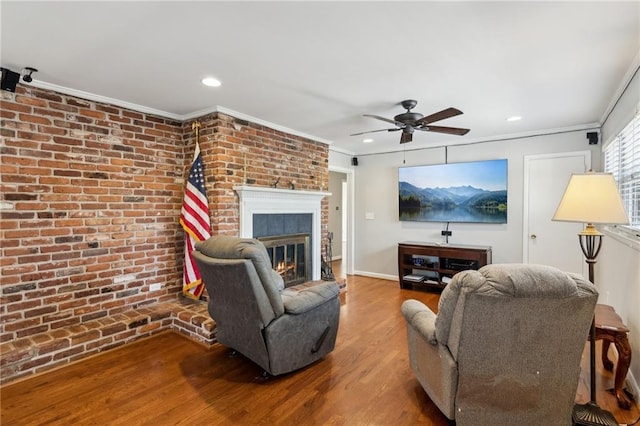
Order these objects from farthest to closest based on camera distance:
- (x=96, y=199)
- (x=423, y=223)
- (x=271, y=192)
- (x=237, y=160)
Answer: (x=423, y=223)
(x=271, y=192)
(x=237, y=160)
(x=96, y=199)

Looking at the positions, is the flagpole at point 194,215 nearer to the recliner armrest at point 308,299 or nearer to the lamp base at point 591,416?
the recliner armrest at point 308,299

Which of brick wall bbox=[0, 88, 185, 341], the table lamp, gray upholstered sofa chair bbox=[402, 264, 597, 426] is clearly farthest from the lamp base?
brick wall bbox=[0, 88, 185, 341]

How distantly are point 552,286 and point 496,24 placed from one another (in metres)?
1.49

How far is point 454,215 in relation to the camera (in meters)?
5.06

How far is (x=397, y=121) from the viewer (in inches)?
133

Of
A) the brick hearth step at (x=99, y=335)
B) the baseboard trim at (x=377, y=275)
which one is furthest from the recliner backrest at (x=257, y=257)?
the baseboard trim at (x=377, y=275)

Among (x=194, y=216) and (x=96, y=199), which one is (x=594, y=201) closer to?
(x=194, y=216)

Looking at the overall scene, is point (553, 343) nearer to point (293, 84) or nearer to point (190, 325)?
point (293, 84)

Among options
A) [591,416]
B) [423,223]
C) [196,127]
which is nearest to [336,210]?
[423,223]

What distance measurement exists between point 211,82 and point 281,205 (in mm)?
1787

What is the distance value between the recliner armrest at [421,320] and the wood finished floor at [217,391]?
529mm

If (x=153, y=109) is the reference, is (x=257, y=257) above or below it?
below

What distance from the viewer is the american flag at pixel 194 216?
139 inches

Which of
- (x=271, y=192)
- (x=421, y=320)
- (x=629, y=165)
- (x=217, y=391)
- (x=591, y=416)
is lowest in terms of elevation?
(x=217, y=391)
